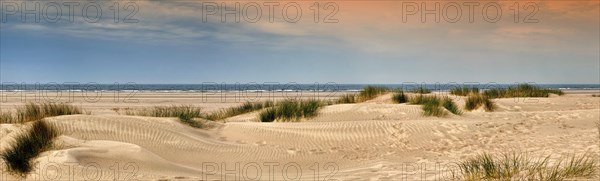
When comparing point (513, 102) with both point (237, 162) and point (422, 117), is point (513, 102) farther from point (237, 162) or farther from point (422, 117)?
point (237, 162)

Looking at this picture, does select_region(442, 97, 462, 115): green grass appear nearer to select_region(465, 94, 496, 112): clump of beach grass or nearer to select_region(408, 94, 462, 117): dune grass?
select_region(408, 94, 462, 117): dune grass

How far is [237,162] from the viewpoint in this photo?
7746 millimetres

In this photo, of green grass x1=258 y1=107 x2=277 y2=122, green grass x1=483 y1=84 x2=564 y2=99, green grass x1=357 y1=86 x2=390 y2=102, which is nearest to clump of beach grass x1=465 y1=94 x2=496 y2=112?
green grass x1=357 y1=86 x2=390 y2=102

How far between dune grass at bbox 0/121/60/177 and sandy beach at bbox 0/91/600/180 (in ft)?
0.40

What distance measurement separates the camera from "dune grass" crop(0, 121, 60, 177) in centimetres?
579

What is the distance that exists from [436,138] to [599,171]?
485 cm

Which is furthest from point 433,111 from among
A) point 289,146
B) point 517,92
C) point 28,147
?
point 517,92

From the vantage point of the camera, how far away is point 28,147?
6.21m

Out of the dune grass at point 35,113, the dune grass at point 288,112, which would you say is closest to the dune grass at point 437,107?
the dune grass at point 288,112

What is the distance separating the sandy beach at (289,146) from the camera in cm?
606

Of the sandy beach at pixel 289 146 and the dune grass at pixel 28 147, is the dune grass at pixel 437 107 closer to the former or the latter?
the sandy beach at pixel 289 146

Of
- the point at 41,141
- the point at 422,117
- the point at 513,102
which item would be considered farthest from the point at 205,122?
the point at 513,102

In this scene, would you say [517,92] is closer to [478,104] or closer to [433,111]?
[478,104]

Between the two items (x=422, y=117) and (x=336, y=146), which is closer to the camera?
(x=336, y=146)
